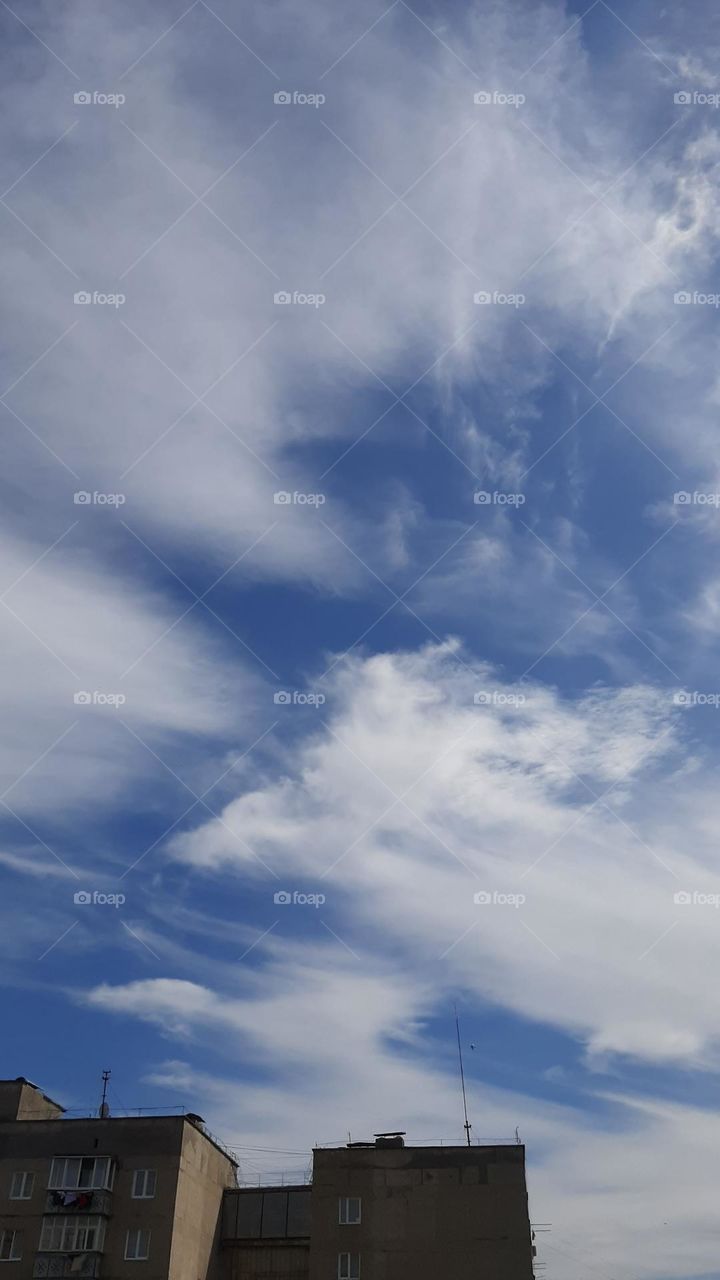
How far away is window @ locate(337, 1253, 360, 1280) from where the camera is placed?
200 ft

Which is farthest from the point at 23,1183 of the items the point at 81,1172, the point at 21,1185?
the point at 81,1172

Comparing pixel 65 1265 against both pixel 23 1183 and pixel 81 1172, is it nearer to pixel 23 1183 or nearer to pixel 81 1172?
pixel 81 1172

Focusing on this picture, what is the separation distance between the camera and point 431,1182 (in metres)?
64.0

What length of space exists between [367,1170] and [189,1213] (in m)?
12.3

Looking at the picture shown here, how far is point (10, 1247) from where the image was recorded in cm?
6256

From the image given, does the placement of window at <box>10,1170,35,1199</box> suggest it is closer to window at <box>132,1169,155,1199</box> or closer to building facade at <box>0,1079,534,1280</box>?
building facade at <box>0,1079,534,1280</box>

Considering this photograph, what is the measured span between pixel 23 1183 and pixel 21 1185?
17 centimetres

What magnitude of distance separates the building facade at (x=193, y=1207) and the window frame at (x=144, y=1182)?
7cm

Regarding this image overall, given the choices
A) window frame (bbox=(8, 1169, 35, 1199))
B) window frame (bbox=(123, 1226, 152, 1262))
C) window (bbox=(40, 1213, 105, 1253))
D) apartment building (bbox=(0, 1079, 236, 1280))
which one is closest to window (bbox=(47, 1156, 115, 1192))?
apartment building (bbox=(0, 1079, 236, 1280))

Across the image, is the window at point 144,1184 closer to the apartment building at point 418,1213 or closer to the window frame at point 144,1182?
the window frame at point 144,1182

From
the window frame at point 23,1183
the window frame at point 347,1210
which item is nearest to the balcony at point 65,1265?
the window frame at point 23,1183

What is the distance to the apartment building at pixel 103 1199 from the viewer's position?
2432 inches

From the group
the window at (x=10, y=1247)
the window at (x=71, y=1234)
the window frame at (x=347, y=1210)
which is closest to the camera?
the window at (x=71, y=1234)

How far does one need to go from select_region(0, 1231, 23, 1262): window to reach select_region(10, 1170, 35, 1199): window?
6.79 ft
